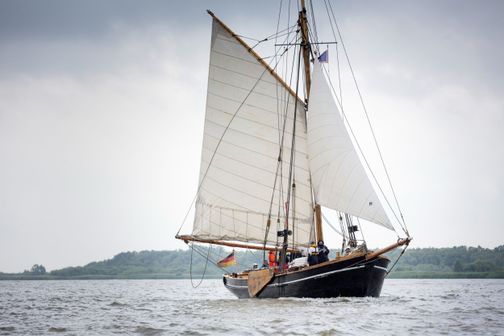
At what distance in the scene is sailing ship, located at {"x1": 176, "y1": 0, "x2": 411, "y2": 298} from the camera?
91.0 ft

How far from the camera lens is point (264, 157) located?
32.2 metres

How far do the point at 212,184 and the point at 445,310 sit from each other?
16.3 m

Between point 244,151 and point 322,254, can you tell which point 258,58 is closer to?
point 244,151

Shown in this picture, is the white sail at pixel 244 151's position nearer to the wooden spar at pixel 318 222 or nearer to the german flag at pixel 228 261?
the wooden spar at pixel 318 222

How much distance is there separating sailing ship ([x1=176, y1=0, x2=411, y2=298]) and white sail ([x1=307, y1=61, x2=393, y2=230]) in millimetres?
53

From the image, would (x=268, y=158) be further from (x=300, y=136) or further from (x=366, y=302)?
(x=366, y=302)

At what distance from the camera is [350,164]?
2647 cm

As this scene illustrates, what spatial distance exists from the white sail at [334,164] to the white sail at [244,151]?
143 inches

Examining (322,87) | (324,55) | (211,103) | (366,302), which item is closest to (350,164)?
(322,87)

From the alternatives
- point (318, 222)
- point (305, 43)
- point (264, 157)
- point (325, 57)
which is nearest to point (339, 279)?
point (318, 222)

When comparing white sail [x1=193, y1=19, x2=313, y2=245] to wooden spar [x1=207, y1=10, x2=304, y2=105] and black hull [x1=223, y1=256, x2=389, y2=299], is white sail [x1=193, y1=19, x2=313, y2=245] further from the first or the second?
black hull [x1=223, y1=256, x2=389, y2=299]

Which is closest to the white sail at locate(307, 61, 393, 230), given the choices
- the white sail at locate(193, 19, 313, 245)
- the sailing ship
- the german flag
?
the sailing ship

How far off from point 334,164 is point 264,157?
6358mm

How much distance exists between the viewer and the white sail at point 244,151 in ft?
104
